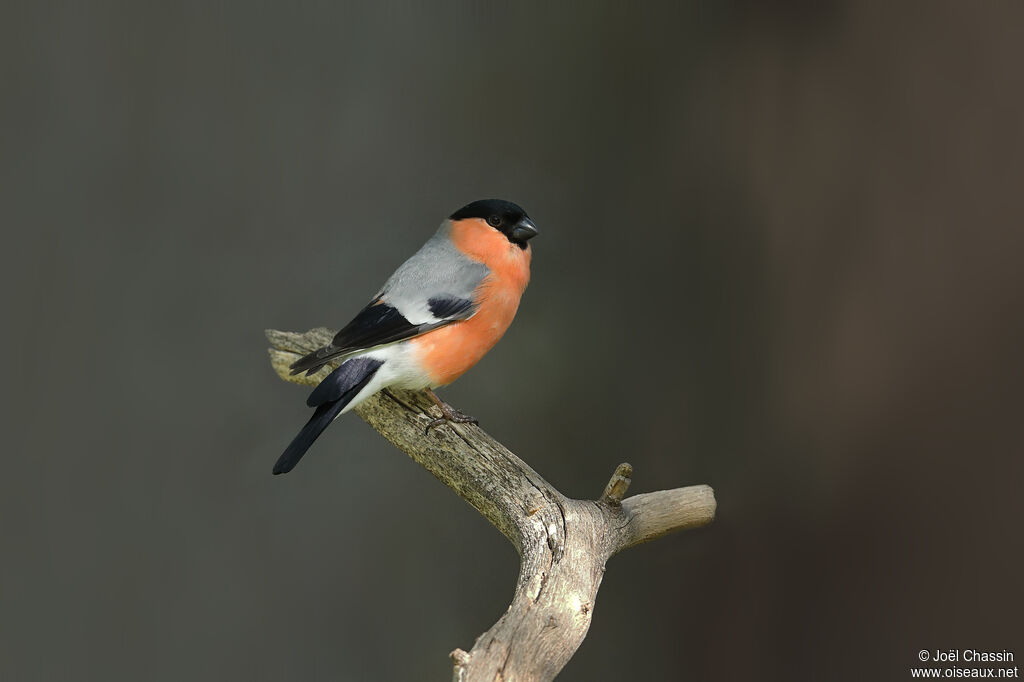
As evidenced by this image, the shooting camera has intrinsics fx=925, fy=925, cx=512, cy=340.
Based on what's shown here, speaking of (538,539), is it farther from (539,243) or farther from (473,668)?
(539,243)

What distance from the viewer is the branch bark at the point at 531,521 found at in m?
1.21

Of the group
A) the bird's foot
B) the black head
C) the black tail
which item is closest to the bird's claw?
the bird's foot

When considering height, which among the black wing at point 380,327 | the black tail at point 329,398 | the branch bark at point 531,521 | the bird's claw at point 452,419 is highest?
the black wing at point 380,327

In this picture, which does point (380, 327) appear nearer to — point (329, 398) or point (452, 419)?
point (329, 398)

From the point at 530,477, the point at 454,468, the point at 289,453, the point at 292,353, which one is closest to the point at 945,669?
the point at 530,477

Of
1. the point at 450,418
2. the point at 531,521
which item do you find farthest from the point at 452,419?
the point at 531,521

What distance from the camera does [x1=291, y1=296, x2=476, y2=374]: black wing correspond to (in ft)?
5.18

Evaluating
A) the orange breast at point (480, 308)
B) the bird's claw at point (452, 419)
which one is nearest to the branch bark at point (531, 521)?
the bird's claw at point (452, 419)

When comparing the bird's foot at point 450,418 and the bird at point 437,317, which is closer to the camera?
the bird at point 437,317

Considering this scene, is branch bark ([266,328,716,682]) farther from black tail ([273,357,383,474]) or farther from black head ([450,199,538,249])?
black head ([450,199,538,249])

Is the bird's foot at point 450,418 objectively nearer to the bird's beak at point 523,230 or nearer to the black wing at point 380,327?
the black wing at point 380,327

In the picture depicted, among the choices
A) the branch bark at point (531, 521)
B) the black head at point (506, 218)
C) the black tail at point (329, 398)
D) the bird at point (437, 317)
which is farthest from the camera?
the black head at point (506, 218)

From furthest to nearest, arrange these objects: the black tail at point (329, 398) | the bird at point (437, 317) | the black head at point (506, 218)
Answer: the black head at point (506, 218) < the bird at point (437, 317) < the black tail at point (329, 398)

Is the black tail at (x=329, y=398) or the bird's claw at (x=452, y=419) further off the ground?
the black tail at (x=329, y=398)
